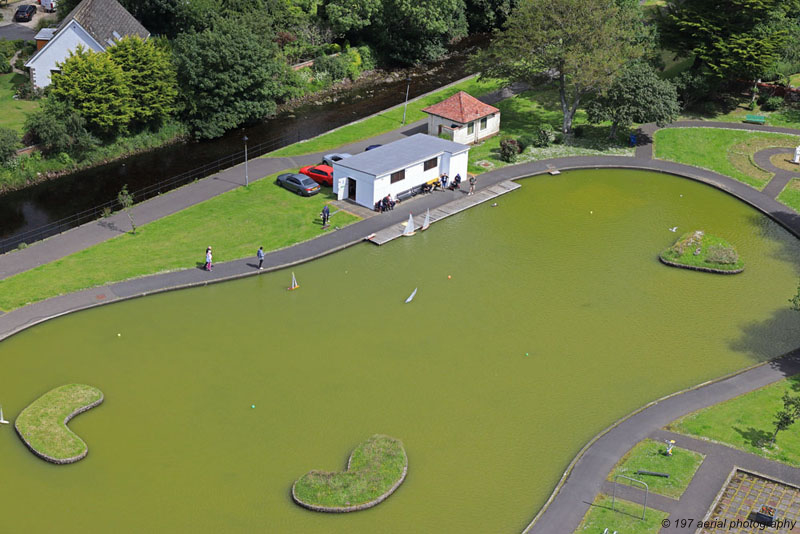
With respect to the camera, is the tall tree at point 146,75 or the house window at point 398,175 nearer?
the house window at point 398,175

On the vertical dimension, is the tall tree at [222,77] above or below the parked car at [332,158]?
above

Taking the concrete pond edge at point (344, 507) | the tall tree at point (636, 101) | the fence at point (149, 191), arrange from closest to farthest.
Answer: the concrete pond edge at point (344, 507) < the fence at point (149, 191) < the tall tree at point (636, 101)

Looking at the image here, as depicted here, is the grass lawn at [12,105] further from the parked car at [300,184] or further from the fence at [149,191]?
the parked car at [300,184]

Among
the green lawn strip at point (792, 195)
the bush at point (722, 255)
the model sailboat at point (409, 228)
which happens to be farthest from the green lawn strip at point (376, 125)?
the bush at point (722, 255)

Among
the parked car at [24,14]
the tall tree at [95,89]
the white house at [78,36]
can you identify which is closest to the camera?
the tall tree at [95,89]

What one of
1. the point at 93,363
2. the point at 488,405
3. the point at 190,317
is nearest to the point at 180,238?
the point at 190,317

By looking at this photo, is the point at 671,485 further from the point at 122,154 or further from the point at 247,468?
the point at 122,154

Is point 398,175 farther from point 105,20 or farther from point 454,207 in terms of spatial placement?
point 105,20

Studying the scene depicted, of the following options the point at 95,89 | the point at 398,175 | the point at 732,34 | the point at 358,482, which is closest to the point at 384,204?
the point at 398,175
